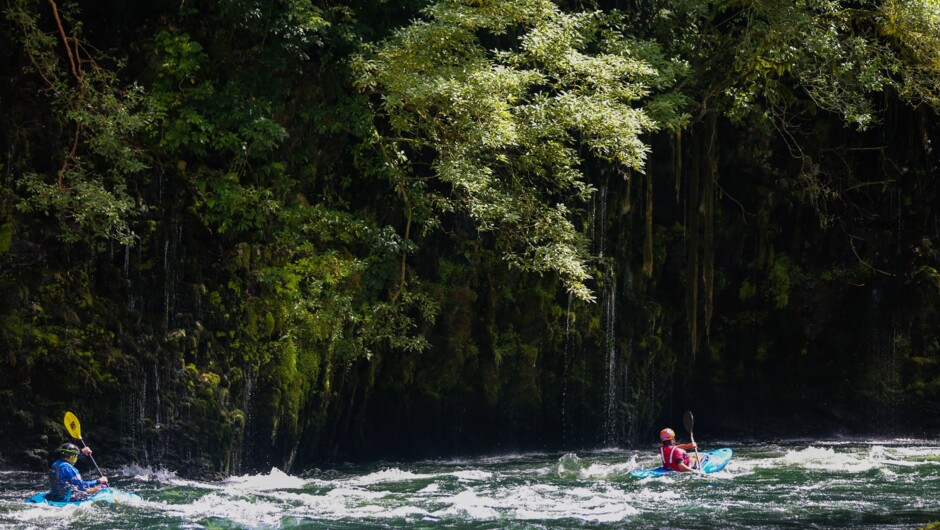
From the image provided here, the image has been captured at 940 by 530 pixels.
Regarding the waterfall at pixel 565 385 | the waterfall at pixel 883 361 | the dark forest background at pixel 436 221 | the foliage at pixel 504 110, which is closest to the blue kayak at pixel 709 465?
the foliage at pixel 504 110

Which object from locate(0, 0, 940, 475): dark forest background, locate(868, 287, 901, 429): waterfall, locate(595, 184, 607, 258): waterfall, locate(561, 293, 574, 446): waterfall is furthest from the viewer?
locate(868, 287, 901, 429): waterfall

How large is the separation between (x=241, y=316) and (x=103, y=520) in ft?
13.2

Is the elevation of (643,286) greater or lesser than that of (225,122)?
lesser

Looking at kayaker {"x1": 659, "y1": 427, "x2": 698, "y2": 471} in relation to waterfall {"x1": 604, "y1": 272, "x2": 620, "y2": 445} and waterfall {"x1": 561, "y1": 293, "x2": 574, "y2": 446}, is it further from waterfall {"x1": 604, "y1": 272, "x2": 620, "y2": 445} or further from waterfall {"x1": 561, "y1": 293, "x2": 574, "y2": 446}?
waterfall {"x1": 604, "y1": 272, "x2": 620, "y2": 445}

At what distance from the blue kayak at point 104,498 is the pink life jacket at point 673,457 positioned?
22.1ft

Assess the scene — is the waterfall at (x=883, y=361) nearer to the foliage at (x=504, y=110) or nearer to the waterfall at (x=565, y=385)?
the waterfall at (x=565, y=385)

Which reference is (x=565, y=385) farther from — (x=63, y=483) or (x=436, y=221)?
(x=63, y=483)

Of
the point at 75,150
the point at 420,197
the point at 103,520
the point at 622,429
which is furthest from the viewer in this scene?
the point at 622,429

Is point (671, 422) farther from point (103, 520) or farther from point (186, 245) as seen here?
point (103, 520)

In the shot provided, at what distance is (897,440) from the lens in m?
20.2

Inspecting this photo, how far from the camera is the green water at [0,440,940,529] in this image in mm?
11352

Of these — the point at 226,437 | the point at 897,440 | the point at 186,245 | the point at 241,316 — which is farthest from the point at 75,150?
the point at 897,440

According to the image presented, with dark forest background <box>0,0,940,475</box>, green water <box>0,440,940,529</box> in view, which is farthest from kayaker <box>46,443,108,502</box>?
dark forest background <box>0,0,940,475</box>

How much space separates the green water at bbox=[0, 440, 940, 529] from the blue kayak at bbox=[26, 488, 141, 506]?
4.0 inches
